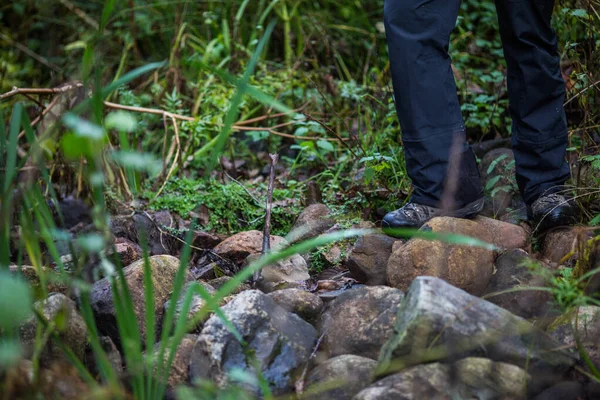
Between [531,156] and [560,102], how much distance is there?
0.74 ft

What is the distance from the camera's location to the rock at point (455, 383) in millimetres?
1424

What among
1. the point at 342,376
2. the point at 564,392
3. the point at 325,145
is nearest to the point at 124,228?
the point at 325,145

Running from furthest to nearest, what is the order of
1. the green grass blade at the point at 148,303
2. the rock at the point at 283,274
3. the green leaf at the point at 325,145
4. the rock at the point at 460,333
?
the green leaf at the point at 325,145 → the rock at the point at 283,274 → the rock at the point at 460,333 → the green grass blade at the point at 148,303

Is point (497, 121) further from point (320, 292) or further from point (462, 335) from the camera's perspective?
point (462, 335)

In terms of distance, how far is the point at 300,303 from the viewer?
185 cm

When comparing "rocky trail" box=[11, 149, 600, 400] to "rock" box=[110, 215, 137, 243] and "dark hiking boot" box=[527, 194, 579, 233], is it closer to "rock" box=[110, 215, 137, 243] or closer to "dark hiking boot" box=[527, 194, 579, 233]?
"dark hiking boot" box=[527, 194, 579, 233]

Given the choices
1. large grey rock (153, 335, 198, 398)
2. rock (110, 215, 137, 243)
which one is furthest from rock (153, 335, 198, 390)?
rock (110, 215, 137, 243)

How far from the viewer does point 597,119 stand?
274cm

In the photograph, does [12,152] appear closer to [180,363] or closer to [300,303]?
[180,363]

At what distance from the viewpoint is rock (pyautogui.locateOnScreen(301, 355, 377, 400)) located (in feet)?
5.01

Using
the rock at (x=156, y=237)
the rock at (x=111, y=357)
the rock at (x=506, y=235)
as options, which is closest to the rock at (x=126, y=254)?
the rock at (x=156, y=237)

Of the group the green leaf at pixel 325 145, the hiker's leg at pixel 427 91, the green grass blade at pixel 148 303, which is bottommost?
the green leaf at pixel 325 145

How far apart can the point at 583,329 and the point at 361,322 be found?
56 centimetres

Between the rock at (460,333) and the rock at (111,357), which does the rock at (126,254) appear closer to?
the rock at (111,357)
